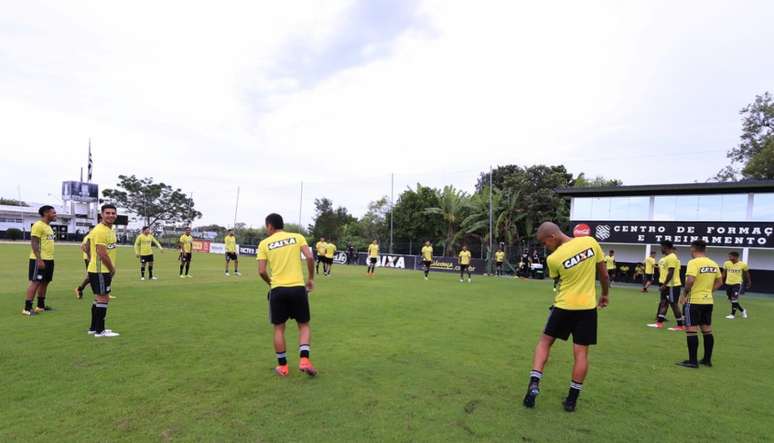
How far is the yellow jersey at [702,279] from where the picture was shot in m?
6.45

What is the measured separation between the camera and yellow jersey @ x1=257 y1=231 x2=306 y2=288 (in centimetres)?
517

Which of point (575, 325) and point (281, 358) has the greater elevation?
point (575, 325)

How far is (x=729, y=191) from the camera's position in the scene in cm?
2253

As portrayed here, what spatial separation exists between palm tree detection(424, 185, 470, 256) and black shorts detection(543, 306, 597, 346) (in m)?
30.9

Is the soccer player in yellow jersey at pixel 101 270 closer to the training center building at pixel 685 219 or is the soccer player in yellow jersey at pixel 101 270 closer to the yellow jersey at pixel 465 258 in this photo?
the yellow jersey at pixel 465 258

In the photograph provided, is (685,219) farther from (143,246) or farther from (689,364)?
(143,246)

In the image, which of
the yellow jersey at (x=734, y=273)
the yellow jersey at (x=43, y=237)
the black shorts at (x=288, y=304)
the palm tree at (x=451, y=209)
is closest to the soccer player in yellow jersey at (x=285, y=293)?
the black shorts at (x=288, y=304)

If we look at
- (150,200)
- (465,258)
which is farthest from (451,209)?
(150,200)

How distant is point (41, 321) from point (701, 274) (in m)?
10.5

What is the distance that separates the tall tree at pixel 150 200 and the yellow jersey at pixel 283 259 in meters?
70.0

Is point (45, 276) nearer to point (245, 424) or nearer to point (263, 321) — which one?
point (263, 321)

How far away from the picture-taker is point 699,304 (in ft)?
21.0

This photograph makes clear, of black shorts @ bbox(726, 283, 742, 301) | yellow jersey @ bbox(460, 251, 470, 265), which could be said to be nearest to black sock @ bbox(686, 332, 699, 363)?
black shorts @ bbox(726, 283, 742, 301)

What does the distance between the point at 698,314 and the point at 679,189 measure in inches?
815
